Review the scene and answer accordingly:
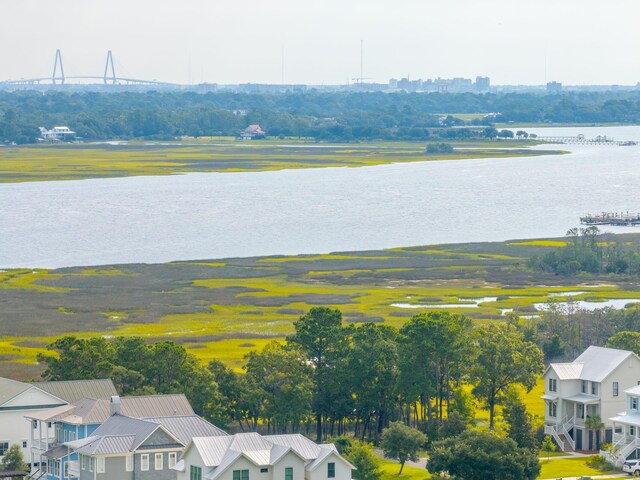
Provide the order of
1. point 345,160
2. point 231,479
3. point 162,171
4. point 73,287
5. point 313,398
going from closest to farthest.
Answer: point 231,479 → point 313,398 → point 73,287 → point 162,171 → point 345,160

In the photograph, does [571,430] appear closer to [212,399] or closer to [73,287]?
[212,399]

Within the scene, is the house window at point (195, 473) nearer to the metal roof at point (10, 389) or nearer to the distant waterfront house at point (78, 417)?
the distant waterfront house at point (78, 417)

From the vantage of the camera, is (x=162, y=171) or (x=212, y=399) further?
(x=162, y=171)

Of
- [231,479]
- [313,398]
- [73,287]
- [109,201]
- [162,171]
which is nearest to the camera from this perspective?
[231,479]

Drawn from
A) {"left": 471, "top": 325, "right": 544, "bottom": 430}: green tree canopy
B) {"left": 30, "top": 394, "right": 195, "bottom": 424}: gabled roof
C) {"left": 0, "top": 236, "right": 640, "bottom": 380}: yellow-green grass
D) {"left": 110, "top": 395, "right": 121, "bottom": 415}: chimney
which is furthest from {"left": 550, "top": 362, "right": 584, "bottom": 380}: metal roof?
{"left": 110, "top": 395, "right": 121, "bottom": 415}: chimney

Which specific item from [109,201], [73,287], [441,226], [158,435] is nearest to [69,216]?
[109,201]

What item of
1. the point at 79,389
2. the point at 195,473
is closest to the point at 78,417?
the point at 79,389

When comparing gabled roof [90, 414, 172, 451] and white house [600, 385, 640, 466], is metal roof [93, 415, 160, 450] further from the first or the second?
white house [600, 385, 640, 466]
